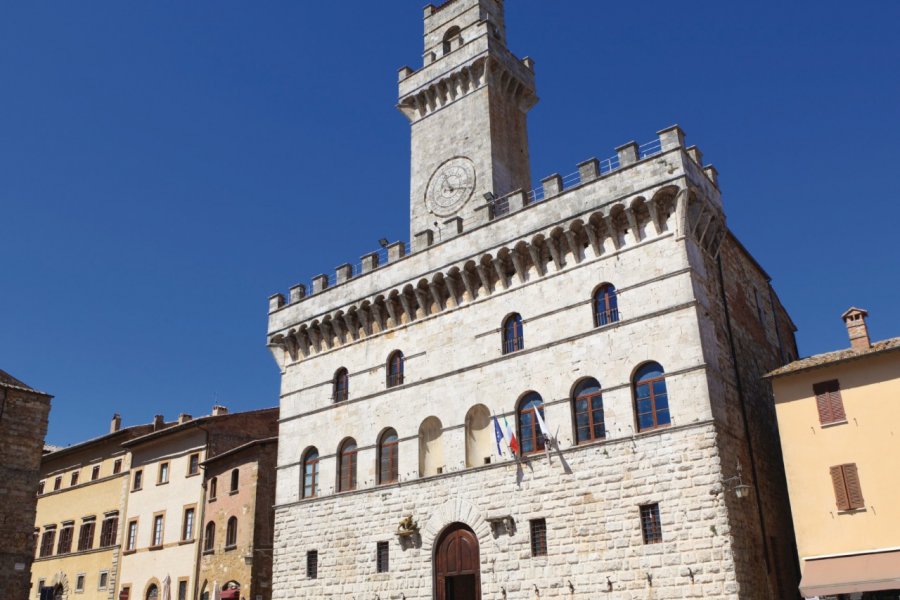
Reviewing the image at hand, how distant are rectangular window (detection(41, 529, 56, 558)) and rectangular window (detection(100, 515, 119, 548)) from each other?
180 inches

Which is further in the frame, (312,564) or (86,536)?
(86,536)

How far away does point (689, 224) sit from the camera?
827 inches

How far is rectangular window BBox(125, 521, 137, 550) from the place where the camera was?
120 feet

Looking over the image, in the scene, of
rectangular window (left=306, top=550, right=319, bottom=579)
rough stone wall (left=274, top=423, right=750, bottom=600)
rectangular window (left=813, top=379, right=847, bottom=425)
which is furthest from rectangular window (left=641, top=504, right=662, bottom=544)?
rectangular window (left=306, top=550, right=319, bottom=579)

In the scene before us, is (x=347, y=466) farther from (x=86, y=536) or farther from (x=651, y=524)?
(x=86, y=536)

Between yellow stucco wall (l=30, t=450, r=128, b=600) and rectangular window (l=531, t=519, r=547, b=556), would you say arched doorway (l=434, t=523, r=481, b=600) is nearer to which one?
rectangular window (l=531, t=519, r=547, b=556)

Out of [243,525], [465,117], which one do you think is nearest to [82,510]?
[243,525]

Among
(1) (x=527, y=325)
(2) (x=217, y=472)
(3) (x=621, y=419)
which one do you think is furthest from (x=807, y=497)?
(2) (x=217, y=472)

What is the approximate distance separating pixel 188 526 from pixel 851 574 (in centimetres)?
2528

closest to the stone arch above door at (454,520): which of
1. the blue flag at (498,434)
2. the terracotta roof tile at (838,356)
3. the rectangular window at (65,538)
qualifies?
the blue flag at (498,434)

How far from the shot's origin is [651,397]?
800 inches

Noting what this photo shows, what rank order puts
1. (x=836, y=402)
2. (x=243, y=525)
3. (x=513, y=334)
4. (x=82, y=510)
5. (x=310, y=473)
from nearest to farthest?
(x=836, y=402), (x=513, y=334), (x=310, y=473), (x=243, y=525), (x=82, y=510)

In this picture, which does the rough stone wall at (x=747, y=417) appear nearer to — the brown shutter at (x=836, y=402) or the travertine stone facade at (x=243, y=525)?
the brown shutter at (x=836, y=402)

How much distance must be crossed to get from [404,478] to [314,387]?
214 inches
